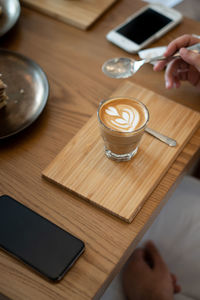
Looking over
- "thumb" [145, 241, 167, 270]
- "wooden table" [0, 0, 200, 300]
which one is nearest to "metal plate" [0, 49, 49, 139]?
"wooden table" [0, 0, 200, 300]

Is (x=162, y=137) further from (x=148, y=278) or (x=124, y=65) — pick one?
(x=148, y=278)

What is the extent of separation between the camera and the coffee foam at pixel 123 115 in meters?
0.70

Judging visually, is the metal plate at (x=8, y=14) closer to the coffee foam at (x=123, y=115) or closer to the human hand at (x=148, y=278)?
the coffee foam at (x=123, y=115)

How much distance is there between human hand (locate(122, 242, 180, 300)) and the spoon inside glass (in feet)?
1.49

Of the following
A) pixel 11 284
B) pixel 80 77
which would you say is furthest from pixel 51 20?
pixel 11 284

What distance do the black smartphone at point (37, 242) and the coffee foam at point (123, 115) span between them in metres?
0.23

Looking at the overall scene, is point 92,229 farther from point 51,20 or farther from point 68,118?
point 51,20

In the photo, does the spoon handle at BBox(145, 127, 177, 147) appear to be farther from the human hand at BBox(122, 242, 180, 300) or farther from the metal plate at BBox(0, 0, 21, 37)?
the metal plate at BBox(0, 0, 21, 37)

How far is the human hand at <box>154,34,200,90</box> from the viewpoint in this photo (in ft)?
2.87

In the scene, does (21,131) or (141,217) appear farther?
(21,131)

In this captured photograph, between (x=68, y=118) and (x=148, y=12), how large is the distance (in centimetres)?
45

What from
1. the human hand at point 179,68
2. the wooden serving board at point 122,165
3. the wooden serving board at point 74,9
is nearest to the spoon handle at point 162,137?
the wooden serving board at point 122,165

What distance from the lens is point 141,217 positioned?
2.21 ft

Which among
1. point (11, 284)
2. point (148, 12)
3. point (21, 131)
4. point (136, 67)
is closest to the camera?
point (11, 284)
